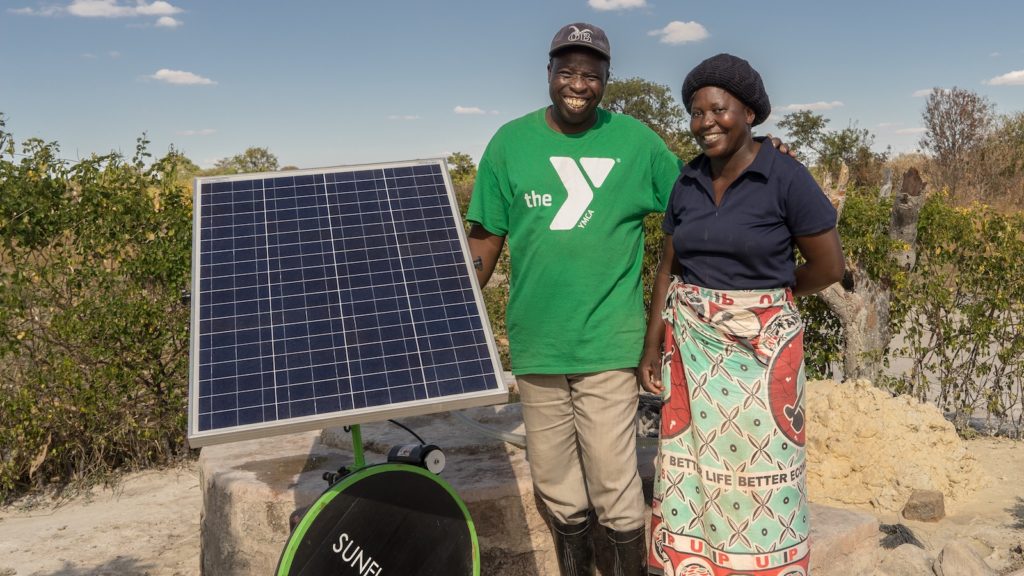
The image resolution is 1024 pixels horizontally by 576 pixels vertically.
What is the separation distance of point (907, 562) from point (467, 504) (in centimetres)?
197

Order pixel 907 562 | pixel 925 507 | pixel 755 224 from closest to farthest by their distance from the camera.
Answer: pixel 755 224, pixel 907 562, pixel 925 507

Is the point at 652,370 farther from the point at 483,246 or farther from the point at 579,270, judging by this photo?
the point at 483,246

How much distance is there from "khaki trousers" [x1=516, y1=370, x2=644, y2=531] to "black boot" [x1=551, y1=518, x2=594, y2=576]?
0.04 m

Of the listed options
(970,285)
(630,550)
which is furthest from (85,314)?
(970,285)

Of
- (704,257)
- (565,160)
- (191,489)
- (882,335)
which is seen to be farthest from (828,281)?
(191,489)

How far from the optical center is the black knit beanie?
273 centimetres

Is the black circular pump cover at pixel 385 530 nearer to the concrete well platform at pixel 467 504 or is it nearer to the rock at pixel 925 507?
the concrete well platform at pixel 467 504

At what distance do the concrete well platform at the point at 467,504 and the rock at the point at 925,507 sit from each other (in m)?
0.74

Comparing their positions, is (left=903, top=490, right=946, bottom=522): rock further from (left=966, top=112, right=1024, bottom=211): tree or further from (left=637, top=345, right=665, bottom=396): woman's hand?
(left=966, top=112, right=1024, bottom=211): tree

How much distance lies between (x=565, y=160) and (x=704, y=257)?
61 cm

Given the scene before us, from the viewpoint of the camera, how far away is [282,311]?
2.81m

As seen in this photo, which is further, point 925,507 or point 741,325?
point 925,507

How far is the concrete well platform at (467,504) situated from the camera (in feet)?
12.4

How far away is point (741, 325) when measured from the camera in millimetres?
2748
